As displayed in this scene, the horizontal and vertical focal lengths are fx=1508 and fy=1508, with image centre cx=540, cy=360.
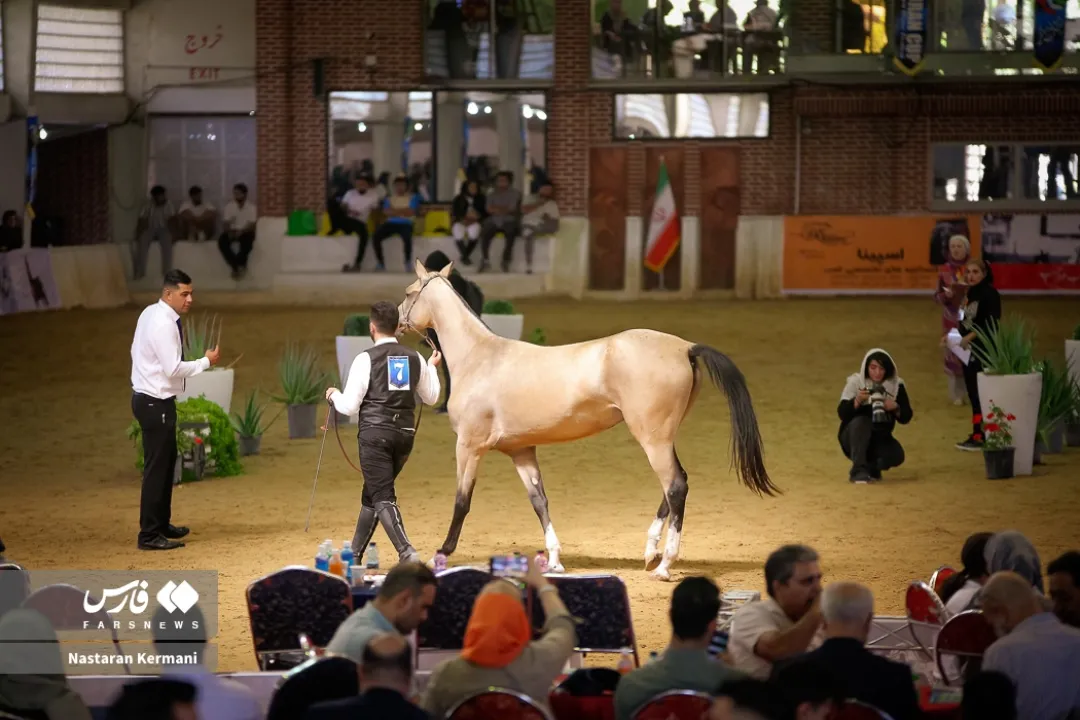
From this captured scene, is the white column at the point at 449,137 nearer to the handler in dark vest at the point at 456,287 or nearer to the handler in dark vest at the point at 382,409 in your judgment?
the handler in dark vest at the point at 456,287

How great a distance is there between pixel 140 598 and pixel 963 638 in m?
4.60

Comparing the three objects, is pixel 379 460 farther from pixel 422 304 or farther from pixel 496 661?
pixel 496 661

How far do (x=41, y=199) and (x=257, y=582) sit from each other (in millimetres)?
28365

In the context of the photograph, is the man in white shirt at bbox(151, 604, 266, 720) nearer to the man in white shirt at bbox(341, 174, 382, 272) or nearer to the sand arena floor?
the sand arena floor

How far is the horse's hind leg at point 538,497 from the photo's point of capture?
9.73m

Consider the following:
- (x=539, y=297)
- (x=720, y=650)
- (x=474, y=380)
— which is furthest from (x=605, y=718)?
(x=539, y=297)

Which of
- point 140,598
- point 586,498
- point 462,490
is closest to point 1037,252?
point 586,498

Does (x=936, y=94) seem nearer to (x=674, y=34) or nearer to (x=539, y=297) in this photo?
(x=674, y=34)

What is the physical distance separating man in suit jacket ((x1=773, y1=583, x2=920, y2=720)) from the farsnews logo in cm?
296

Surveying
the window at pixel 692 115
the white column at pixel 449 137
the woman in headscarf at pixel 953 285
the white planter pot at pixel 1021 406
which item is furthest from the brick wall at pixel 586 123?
the white planter pot at pixel 1021 406

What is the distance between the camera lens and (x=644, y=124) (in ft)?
104

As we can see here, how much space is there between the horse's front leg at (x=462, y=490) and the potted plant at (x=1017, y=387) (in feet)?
17.8

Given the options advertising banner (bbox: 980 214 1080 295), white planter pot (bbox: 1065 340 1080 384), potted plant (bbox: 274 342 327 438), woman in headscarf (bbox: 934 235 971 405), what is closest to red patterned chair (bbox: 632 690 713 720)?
woman in headscarf (bbox: 934 235 971 405)

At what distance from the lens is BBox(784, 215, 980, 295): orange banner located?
93.7 ft
